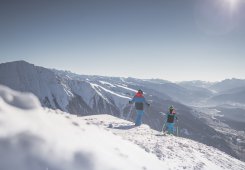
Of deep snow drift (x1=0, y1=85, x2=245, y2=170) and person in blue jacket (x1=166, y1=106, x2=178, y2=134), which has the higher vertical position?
deep snow drift (x1=0, y1=85, x2=245, y2=170)

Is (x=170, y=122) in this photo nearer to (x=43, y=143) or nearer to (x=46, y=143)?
(x=46, y=143)

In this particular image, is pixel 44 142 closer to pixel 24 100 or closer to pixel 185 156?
pixel 24 100

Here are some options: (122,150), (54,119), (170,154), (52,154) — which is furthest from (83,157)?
(170,154)

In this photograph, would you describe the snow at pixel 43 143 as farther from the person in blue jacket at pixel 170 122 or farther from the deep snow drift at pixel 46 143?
A: the person in blue jacket at pixel 170 122

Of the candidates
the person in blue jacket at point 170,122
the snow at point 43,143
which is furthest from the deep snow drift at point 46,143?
the person in blue jacket at point 170,122

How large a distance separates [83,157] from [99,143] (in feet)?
6.61

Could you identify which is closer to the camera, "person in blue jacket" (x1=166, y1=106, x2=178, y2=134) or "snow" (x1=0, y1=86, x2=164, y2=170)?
"snow" (x1=0, y1=86, x2=164, y2=170)

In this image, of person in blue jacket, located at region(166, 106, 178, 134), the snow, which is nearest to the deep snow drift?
the snow

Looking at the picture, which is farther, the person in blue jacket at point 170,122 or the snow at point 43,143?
the person in blue jacket at point 170,122

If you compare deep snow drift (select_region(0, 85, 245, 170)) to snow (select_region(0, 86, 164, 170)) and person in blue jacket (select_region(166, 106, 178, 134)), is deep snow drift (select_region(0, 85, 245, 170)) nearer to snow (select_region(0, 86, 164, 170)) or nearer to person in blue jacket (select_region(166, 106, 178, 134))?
snow (select_region(0, 86, 164, 170))

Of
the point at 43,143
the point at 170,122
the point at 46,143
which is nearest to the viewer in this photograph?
the point at 43,143

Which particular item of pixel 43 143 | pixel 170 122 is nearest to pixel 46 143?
pixel 43 143

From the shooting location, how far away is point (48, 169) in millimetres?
7574

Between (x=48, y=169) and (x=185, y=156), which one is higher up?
(x=48, y=169)
